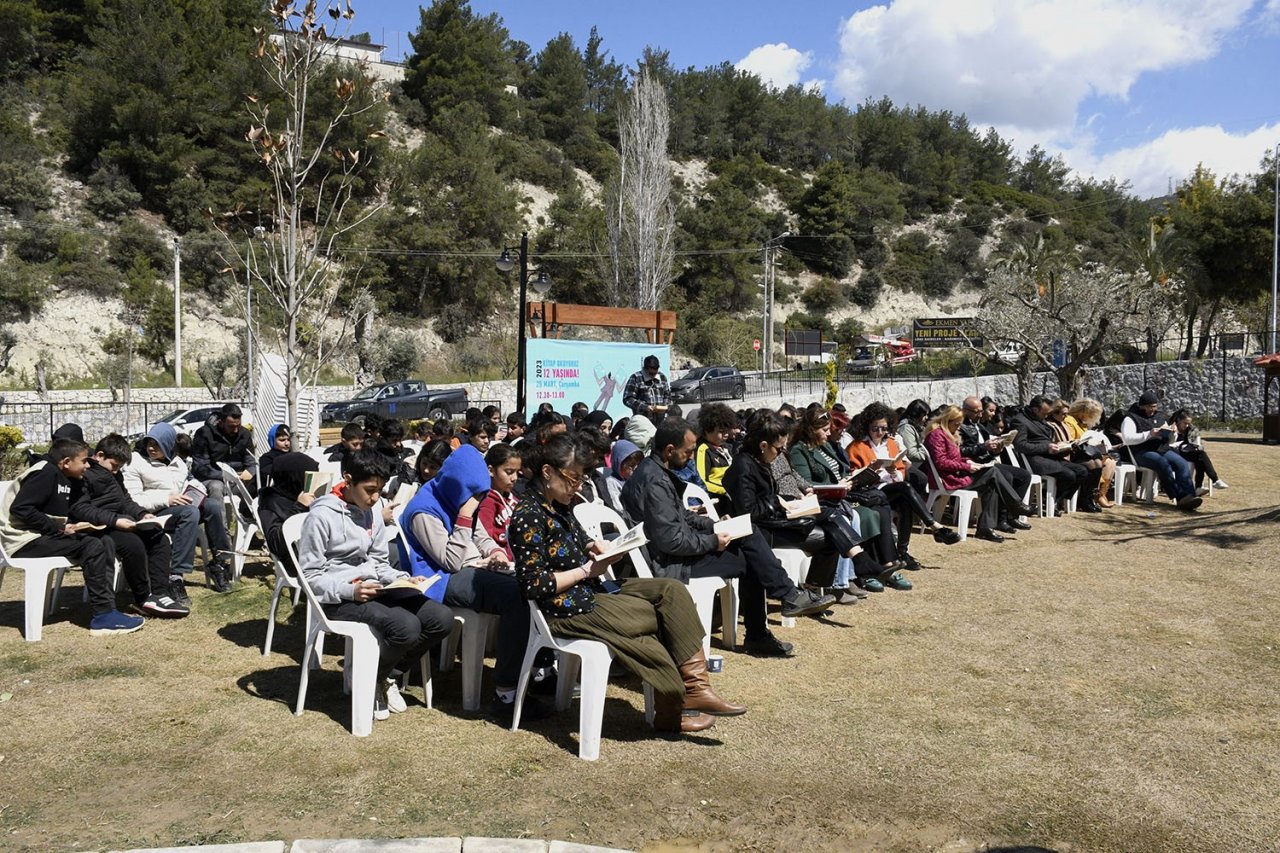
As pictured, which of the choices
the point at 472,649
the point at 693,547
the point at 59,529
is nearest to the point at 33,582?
the point at 59,529

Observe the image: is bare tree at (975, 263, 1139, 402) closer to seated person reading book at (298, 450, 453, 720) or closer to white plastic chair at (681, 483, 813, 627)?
white plastic chair at (681, 483, 813, 627)

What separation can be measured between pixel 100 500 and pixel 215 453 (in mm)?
2042

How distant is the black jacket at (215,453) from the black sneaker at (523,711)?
13.8 ft

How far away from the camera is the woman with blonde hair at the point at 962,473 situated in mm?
9133

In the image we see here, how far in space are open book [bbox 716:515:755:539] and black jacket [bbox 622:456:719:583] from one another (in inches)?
2.3

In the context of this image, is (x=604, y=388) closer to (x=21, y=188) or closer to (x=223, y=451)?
(x=223, y=451)

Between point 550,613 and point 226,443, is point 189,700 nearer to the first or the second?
point 550,613

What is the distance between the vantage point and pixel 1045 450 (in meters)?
10.6

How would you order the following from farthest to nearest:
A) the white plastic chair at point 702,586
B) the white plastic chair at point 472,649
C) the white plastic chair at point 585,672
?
the white plastic chair at point 702,586, the white plastic chair at point 472,649, the white plastic chair at point 585,672

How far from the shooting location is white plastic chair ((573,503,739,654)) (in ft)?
17.5

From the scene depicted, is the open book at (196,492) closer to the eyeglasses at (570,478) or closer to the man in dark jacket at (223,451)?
the man in dark jacket at (223,451)

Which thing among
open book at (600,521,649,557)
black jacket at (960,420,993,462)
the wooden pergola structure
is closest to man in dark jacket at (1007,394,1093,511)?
black jacket at (960,420,993,462)

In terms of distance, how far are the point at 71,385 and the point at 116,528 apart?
3113 cm

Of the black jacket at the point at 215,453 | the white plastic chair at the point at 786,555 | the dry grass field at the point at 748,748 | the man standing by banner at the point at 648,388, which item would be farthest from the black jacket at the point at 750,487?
the man standing by banner at the point at 648,388
